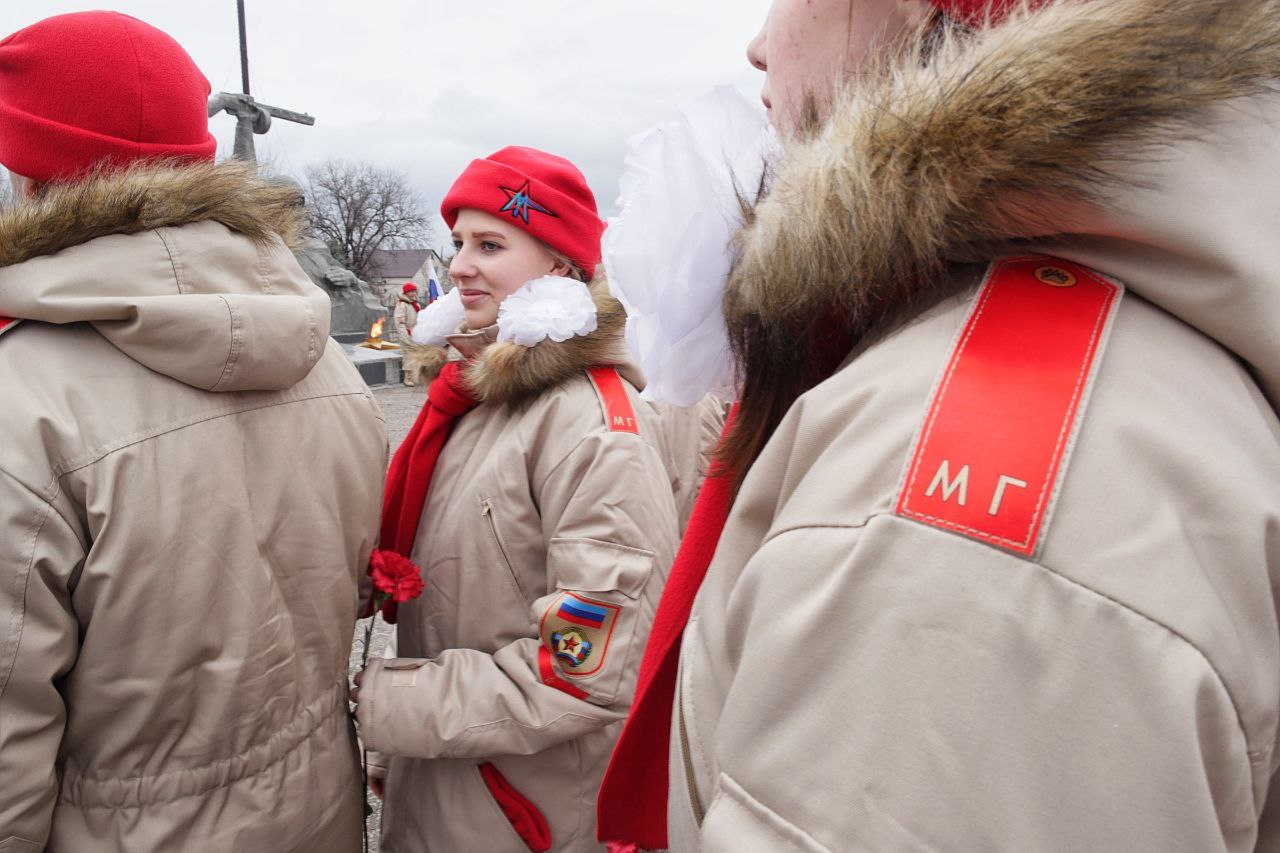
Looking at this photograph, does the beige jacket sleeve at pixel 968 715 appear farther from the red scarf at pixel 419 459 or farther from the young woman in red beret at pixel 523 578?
→ the red scarf at pixel 419 459

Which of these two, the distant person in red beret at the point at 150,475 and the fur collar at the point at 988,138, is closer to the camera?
the fur collar at the point at 988,138

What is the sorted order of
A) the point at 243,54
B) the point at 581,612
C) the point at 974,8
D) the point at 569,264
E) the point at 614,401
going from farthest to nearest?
1. the point at 243,54
2. the point at 569,264
3. the point at 614,401
4. the point at 581,612
5. the point at 974,8

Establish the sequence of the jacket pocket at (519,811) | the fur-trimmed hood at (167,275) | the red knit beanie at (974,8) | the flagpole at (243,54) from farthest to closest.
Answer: the flagpole at (243,54), the jacket pocket at (519,811), the fur-trimmed hood at (167,275), the red knit beanie at (974,8)

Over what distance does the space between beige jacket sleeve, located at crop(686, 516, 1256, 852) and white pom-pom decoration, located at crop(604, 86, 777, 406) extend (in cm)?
42

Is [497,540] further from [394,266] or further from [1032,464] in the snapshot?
[394,266]

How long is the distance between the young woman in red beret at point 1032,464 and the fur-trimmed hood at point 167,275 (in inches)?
43.8

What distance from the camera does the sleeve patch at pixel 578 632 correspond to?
1.76 m

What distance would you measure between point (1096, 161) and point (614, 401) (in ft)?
4.97

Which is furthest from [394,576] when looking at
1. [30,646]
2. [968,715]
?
[968,715]

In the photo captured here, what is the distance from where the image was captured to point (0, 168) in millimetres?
1529

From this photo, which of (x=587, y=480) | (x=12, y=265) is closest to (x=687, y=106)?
(x=587, y=480)

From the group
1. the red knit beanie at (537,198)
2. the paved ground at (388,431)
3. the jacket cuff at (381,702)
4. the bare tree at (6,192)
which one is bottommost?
the paved ground at (388,431)

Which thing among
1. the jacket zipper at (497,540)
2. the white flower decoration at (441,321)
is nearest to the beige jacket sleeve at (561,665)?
the jacket zipper at (497,540)

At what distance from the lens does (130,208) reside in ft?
4.41
